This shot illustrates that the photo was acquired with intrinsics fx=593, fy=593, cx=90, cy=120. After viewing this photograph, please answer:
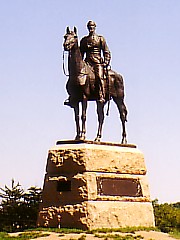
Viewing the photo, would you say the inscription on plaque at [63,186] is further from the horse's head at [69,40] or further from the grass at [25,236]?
the horse's head at [69,40]

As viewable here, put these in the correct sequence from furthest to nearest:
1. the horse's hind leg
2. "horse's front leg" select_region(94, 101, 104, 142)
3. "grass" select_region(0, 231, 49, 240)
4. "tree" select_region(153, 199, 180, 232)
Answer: "tree" select_region(153, 199, 180, 232) → the horse's hind leg → "horse's front leg" select_region(94, 101, 104, 142) → "grass" select_region(0, 231, 49, 240)

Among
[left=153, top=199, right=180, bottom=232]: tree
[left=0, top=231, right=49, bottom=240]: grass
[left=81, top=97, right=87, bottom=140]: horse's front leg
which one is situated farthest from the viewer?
[left=153, top=199, right=180, bottom=232]: tree

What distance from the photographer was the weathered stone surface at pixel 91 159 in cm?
1619

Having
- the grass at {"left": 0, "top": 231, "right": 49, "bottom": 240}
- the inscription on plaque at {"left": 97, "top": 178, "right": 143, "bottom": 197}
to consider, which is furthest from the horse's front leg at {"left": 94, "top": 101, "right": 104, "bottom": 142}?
the grass at {"left": 0, "top": 231, "right": 49, "bottom": 240}

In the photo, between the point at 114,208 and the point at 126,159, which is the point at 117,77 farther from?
the point at 114,208

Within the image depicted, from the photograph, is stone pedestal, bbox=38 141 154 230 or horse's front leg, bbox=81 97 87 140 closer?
stone pedestal, bbox=38 141 154 230

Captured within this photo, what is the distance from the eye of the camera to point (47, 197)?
54.0 feet

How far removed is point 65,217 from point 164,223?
5458mm

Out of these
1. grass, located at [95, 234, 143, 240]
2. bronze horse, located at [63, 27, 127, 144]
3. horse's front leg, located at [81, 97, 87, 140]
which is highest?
bronze horse, located at [63, 27, 127, 144]

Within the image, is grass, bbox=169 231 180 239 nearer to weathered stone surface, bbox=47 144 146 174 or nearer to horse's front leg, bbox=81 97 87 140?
weathered stone surface, bbox=47 144 146 174

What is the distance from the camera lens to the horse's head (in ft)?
54.9

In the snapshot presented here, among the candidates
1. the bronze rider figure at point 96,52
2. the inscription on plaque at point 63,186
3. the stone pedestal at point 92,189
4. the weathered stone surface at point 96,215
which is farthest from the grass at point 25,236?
the bronze rider figure at point 96,52

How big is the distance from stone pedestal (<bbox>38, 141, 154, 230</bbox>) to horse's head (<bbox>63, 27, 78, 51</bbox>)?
271 centimetres

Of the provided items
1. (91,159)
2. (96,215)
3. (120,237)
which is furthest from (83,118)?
(120,237)
